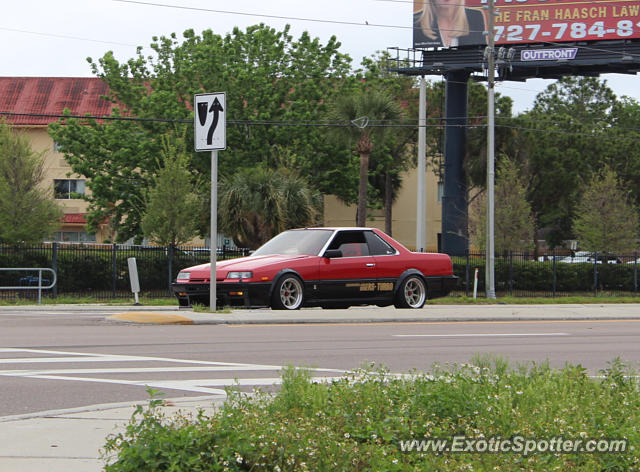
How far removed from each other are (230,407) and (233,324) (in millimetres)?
10181

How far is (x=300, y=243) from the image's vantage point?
1919cm

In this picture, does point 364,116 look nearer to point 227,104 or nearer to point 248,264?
point 227,104

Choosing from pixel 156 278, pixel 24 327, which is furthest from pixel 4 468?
pixel 156 278

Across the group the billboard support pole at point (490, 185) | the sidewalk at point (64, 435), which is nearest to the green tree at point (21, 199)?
the billboard support pole at point (490, 185)

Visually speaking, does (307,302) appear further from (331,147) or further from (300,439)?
(331,147)

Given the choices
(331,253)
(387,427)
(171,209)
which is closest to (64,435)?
(387,427)

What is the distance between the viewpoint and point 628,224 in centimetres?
4369

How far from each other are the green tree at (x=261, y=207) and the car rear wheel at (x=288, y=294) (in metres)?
17.1

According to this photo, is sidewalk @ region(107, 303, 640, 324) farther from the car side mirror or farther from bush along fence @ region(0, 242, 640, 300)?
bush along fence @ region(0, 242, 640, 300)

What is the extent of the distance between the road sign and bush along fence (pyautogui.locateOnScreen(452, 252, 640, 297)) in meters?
18.6

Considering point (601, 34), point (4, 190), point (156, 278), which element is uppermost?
point (601, 34)

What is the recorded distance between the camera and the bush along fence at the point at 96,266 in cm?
2848

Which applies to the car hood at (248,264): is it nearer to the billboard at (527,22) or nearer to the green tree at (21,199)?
the green tree at (21,199)

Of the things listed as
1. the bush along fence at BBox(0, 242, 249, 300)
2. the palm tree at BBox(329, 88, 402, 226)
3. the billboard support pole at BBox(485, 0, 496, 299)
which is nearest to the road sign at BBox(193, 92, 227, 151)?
the bush along fence at BBox(0, 242, 249, 300)
